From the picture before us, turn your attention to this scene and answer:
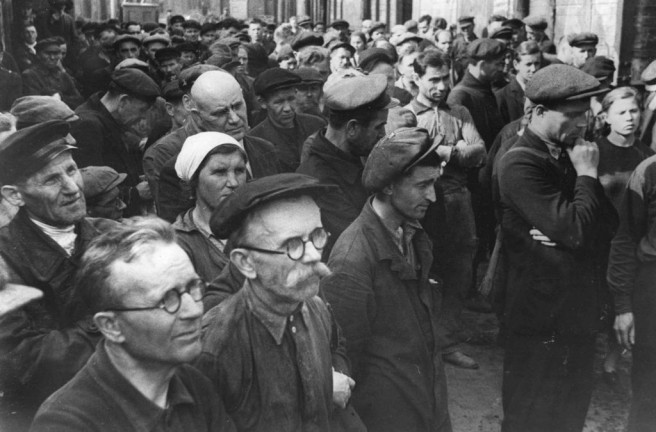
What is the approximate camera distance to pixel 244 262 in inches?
109

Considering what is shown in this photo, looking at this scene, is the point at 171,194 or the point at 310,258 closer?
the point at 310,258

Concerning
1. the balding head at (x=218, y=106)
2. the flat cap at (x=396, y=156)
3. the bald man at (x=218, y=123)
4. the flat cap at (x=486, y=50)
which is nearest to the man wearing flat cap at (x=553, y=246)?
the flat cap at (x=396, y=156)

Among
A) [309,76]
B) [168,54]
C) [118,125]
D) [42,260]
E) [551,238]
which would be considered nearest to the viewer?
[42,260]

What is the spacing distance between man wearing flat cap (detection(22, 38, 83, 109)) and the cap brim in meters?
7.06

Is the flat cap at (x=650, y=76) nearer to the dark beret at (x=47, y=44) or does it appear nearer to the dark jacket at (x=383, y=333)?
the dark jacket at (x=383, y=333)

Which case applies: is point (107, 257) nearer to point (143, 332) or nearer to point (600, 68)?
point (143, 332)

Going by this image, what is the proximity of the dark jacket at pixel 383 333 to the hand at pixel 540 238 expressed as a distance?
84 centimetres

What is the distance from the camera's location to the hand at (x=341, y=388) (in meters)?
2.92

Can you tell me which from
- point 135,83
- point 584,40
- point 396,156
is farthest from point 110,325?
point 584,40

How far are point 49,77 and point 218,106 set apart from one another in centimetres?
531

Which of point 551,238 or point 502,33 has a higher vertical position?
point 502,33

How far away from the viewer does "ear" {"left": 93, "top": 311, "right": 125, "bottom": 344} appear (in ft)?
7.71

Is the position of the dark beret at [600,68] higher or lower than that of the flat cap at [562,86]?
lower

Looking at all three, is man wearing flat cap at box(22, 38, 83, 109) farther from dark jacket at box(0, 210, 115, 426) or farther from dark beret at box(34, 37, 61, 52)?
dark jacket at box(0, 210, 115, 426)
